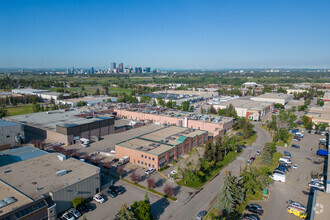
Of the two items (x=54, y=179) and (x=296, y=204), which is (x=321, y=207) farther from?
(x=54, y=179)

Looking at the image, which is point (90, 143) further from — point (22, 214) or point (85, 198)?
point (22, 214)

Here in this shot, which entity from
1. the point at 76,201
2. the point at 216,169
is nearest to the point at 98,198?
the point at 76,201

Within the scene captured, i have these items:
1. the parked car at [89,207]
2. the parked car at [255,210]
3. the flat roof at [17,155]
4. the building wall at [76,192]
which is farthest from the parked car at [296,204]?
the flat roof at [17,155]

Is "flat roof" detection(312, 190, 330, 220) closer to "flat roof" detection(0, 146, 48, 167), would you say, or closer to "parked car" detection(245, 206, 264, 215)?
"parked car" detection(245, 206, 264, 215)

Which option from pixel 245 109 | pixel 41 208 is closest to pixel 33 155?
pixel 41 208

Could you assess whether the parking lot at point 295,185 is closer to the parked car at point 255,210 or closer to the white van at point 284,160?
the parked car at point 255,210
